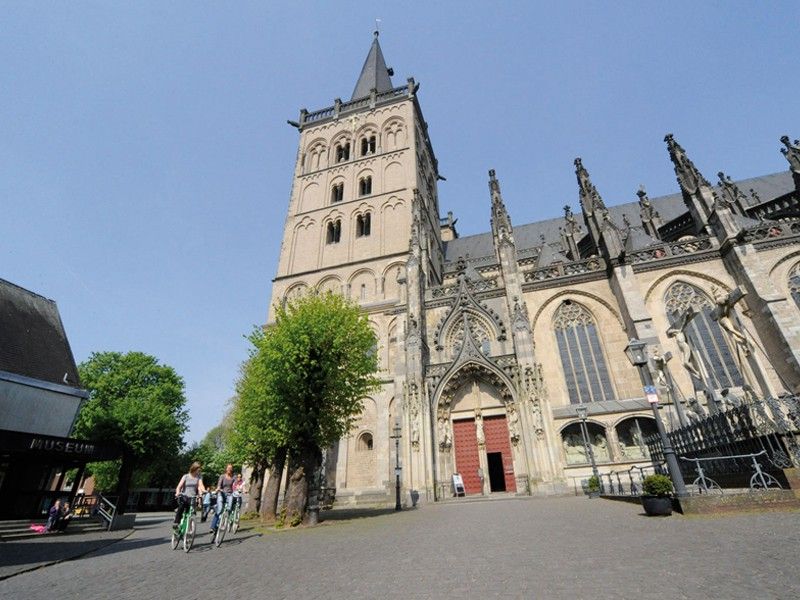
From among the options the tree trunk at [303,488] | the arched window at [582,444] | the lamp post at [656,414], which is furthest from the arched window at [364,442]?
the lamp post at [656,414]

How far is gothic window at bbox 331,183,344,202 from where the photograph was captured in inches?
1311

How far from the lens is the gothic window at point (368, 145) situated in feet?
114

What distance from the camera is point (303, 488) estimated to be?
38.0ft

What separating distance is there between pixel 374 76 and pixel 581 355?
1445 inches

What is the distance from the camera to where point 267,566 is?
5.00 m

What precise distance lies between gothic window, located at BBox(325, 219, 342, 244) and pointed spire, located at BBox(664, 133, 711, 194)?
2266cm

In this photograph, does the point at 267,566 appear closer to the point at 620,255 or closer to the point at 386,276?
the point at 620,255

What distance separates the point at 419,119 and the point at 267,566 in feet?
127

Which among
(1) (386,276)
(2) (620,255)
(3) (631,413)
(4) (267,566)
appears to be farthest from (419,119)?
(4) (267,566)

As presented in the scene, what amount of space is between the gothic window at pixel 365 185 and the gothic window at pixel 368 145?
10.6 feet

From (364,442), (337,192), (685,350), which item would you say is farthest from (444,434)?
(337,192)

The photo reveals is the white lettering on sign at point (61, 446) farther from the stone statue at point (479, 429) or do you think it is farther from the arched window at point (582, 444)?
the arched window at point (582, 444)

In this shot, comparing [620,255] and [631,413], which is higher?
[620,255]

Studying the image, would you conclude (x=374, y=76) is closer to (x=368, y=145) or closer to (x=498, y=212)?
(x=368, y=145)
